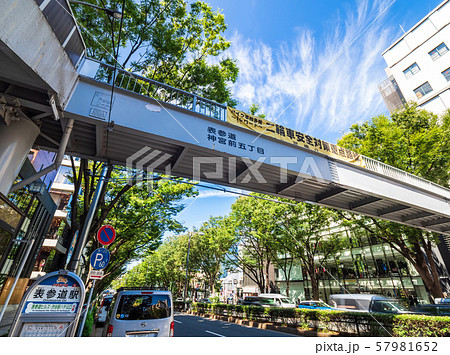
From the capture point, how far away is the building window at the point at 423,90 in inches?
1057

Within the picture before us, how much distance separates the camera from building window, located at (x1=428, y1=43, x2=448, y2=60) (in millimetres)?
26031

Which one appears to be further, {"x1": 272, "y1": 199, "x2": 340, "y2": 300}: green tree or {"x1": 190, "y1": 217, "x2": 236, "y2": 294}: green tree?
→ {"x1": 190, "y1": 217, "x2": 236, "y2": 294}: green tree

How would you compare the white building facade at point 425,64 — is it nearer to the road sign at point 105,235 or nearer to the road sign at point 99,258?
the road sign at point 105,235

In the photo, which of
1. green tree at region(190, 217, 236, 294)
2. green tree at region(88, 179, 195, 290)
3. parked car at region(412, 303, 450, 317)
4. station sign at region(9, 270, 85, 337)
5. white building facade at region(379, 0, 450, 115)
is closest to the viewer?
station sign at region(9, 270, 85, 337)

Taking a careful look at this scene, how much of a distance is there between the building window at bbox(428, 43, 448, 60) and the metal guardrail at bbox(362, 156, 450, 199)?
25.5 metres

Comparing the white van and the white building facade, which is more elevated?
the white building facade

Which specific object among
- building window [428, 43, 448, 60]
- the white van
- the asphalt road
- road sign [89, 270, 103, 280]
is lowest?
the asphalt road

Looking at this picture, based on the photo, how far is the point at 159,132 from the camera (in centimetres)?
593

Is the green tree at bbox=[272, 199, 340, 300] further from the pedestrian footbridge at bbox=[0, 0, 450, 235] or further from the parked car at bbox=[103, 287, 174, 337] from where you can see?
the parked car at bbox=[103, 287, 174, 337]

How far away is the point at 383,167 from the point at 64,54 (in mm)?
12196

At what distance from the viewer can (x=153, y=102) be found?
20.1 ft

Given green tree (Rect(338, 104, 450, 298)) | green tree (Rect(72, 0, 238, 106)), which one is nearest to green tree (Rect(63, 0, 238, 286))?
green tree (Rect(72, 0, 238, 106))
